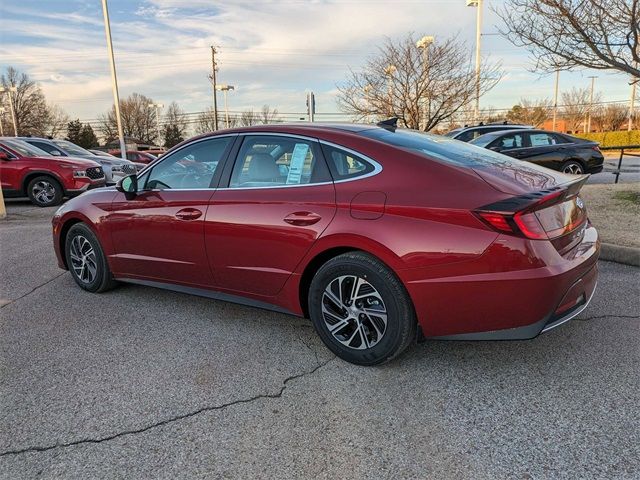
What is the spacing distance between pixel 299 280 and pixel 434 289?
0.98 m

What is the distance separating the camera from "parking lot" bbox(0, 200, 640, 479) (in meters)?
2.31

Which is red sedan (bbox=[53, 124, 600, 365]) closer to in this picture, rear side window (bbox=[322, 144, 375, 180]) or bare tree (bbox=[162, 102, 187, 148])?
rear side window (bbox=[322, 144, 375, 180])

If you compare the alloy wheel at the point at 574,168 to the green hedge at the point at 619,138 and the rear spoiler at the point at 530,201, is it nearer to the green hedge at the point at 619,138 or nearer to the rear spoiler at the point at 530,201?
the rear spoiler at the point at 530,201

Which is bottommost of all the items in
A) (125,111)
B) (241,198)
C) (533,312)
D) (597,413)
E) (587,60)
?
(597,413)

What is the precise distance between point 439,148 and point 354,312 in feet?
4.25

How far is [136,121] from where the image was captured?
75000mm

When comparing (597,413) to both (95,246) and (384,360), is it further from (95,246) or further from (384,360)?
(95,246)

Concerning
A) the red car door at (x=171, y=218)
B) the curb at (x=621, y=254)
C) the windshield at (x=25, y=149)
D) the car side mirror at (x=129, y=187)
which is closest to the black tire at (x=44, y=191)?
the windshield at (x=25, y=149)

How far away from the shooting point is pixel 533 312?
8.89ft

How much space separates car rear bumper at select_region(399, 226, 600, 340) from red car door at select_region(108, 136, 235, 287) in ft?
5.95

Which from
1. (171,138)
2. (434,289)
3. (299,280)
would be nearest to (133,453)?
(299,280)

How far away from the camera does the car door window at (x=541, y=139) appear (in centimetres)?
1162

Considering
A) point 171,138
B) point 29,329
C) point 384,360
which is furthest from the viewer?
point 171,138

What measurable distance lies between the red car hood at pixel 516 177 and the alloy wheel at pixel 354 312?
98cm
